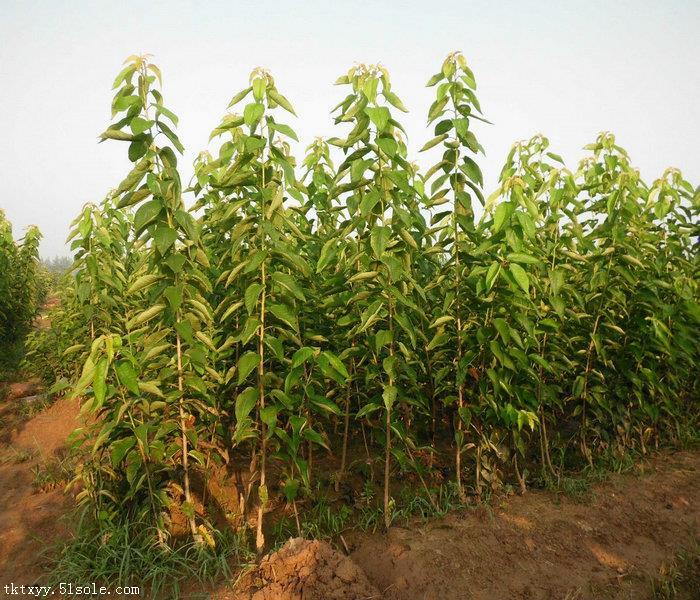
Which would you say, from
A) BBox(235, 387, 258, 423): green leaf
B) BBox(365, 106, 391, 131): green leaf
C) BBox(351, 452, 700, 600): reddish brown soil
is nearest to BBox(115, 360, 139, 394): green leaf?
BBox(235, 387, 258, 423): green leaf

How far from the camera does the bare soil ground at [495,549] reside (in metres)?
2.77

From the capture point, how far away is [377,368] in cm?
357

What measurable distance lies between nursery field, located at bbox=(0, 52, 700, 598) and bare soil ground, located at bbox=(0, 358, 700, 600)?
0.02m

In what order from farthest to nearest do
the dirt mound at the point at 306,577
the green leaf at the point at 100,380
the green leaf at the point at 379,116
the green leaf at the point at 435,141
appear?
the green leaf at the point at 435,141
the green leaf at the point at 379,116
the green leaf at the point at 100,380
the dirt mound at the point at 306,577

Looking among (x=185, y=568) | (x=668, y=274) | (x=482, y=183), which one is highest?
(x=482, y=183)

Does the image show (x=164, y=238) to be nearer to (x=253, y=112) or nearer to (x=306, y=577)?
(x=253, y=112)

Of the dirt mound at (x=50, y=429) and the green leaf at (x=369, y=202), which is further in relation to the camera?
the dirt mound at (x=50, y=429)

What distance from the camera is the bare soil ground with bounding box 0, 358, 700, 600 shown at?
2770 mm

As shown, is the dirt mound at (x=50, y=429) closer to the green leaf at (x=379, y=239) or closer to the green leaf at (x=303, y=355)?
the green leaf at (x=303, y=355)

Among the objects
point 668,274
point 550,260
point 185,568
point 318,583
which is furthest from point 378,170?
point 668,274

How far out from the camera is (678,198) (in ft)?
15.4

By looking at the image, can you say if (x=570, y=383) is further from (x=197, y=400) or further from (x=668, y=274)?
(x=197, y=400)

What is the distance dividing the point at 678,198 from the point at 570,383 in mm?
2021

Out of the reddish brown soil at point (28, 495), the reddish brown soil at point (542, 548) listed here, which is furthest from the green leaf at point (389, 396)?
the reddish brown soil at point (28, 495)
